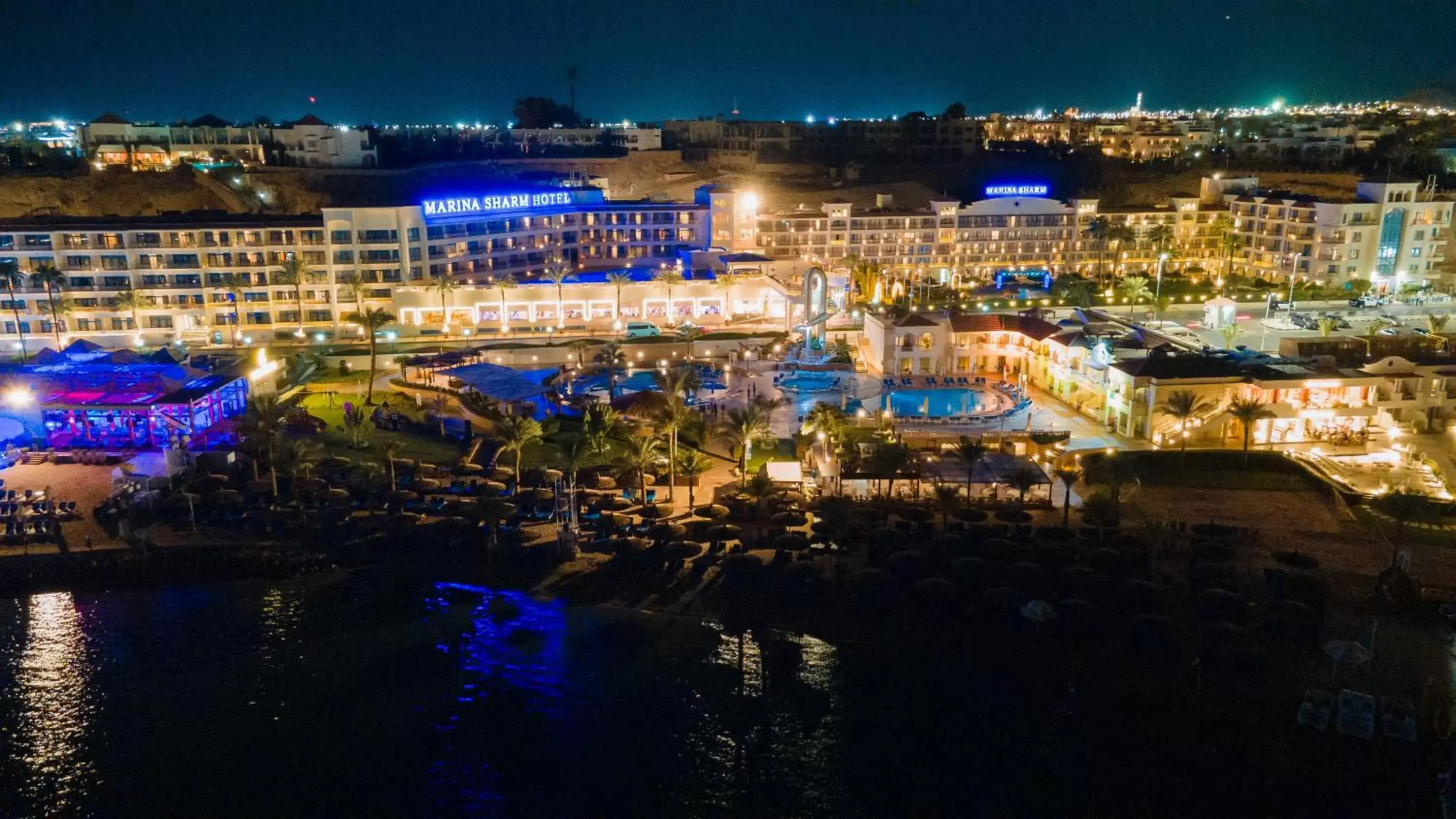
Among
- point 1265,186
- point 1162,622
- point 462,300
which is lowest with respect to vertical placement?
point 1162,622

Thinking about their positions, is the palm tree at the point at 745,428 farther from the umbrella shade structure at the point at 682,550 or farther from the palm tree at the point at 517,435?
the palm tree at the point at 517,435

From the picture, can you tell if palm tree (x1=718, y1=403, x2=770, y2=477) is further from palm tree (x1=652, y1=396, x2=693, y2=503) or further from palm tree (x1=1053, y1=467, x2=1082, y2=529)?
palm tree (x1=1053, y1=467, x2=1082, y2=529)

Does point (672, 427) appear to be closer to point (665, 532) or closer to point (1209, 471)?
point (665, 532)

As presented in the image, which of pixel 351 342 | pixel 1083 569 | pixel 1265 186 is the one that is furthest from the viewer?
pixel 1265 186

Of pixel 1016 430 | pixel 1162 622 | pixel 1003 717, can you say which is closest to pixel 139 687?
pixel 1003 717

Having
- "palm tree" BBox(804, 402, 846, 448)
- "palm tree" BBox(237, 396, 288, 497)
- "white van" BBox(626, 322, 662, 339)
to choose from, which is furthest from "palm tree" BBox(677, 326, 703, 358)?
"palm tree" BBox(237, 396, 288, 497)

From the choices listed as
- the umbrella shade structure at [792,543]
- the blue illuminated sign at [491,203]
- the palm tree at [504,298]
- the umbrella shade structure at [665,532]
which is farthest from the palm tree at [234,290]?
the umbrella shade structure at [792,543]

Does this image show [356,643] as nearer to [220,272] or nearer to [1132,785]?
[1132,785]
